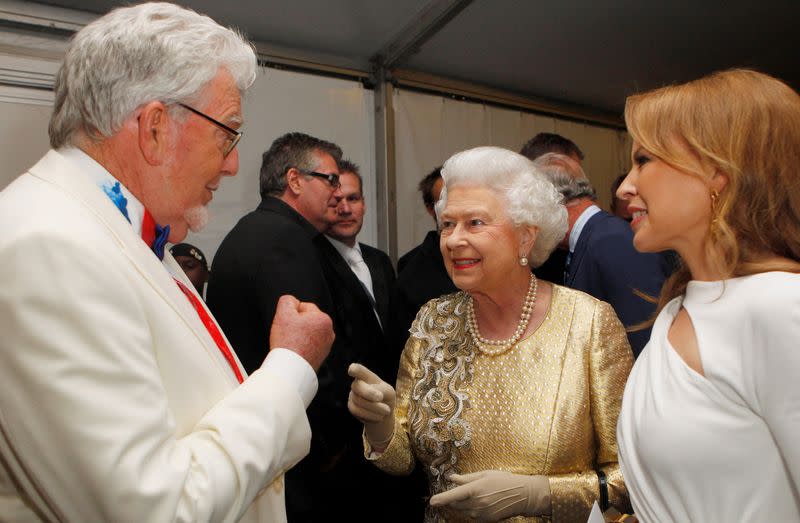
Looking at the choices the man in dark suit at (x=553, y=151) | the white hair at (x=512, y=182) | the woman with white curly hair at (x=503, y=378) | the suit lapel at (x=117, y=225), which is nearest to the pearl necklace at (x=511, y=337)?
the woman with white curly hair at (x=503, y=378)

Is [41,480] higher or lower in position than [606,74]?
lower

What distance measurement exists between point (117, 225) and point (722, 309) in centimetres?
100

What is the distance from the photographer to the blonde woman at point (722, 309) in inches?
37.4

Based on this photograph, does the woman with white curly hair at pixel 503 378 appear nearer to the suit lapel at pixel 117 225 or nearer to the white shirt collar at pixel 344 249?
the suit lapel at pixel 117 225

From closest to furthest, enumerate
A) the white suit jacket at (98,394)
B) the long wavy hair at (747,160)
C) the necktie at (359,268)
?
the white suit jacket at (98,394) → the long wavy hair at (747,160) → the necktie at (359,268)

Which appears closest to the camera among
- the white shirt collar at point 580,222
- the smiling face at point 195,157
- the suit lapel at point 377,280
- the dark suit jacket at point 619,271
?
the smiling face at point 195,157

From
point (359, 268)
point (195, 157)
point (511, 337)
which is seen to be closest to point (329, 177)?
point (359, 268)

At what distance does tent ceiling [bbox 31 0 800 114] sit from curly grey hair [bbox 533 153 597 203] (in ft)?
4.08

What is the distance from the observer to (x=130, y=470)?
2.63 ft

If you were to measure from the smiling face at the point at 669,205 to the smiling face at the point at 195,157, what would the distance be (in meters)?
0.78

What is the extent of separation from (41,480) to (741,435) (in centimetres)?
102

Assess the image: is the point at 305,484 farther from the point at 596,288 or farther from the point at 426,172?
the point at 426,172

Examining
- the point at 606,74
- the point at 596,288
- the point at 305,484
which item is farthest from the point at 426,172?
the point at 305,484

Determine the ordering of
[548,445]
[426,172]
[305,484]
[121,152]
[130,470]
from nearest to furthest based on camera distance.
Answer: [130,470] < [121,152] < [548,445] < [305,484] < [426,172]
